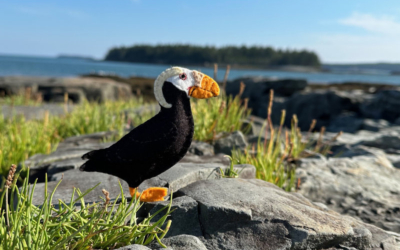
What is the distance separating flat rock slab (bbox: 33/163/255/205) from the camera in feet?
9.76

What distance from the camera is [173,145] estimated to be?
2.52m

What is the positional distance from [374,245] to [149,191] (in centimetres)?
183

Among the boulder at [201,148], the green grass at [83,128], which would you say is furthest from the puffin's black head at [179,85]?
the boulder at [201,148]

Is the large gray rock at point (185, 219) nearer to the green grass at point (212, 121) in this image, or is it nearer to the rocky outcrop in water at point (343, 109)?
the green grass at point (212, 121)

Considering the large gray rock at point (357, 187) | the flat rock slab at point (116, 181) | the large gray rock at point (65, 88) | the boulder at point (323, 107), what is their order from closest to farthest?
the flat rock slab at point (116, 181) → the large gray rock at point (357, 187) → the boulder at point (323, 107) → the large gray rock at point (65, 88)

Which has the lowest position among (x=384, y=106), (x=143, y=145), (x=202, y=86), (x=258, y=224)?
(x=384, y=106)

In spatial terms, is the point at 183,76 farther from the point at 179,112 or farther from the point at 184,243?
the point at 184,243

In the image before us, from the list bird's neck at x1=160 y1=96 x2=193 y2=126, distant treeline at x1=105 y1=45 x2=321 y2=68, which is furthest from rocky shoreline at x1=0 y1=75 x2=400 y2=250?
distant treeline at x1=105 y1=45 x2=321 y2=68

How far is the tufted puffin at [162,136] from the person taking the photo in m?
2.51

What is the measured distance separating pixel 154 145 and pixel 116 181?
1.00m

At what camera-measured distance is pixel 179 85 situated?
257cm

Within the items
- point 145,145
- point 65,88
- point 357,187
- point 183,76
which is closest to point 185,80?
point 183,76

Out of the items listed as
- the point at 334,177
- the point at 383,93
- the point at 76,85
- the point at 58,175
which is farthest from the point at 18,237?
the point at 76,85

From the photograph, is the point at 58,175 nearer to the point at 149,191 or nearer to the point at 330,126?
the point at 149,191
